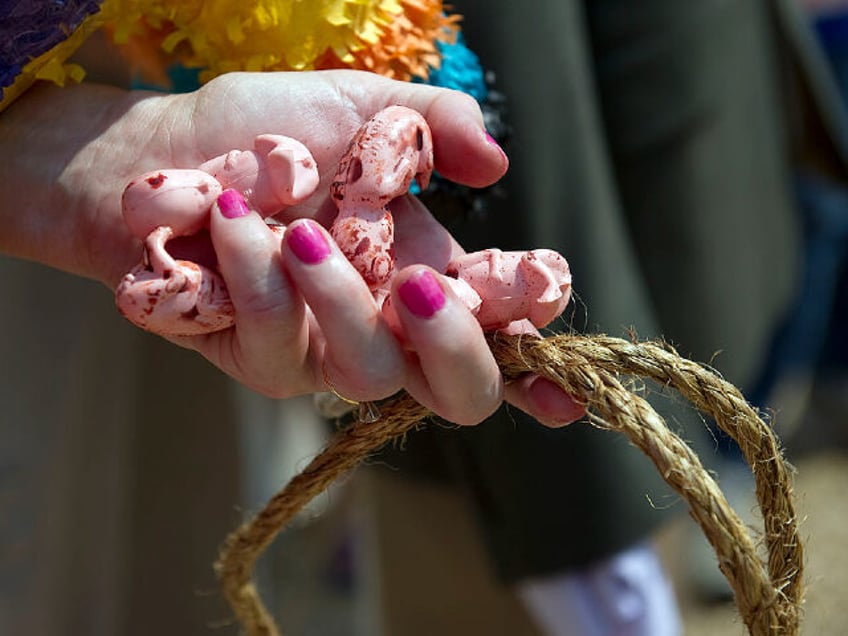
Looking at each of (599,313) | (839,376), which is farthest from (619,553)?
(839,376)

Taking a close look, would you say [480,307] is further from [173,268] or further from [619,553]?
[619,553]

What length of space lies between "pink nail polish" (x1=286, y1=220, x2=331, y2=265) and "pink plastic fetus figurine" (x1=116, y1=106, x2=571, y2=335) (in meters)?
0.05

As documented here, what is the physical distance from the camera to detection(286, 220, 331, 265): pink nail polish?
458mm

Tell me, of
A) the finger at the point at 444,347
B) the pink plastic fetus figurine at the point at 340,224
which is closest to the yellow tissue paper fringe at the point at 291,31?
the pink plastic fetus figurine at the point at 340,224

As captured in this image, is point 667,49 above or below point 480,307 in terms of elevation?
below

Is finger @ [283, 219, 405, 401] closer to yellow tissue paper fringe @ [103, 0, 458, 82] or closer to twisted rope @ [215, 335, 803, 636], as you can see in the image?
twisted rope @ [215, 335, 803, 636]

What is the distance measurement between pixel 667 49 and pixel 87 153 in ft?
2.22

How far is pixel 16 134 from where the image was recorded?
593 millimetres

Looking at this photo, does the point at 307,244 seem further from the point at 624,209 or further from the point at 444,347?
the point at 624,209

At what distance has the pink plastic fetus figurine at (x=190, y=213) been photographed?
0.47m

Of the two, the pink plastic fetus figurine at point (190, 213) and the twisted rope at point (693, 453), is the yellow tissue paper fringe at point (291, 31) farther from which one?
the twisted rope at point (693, 453)

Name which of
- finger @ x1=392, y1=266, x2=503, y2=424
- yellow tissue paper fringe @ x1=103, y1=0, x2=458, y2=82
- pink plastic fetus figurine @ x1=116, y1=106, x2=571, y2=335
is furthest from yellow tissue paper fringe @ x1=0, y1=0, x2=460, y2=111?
finger @ x1=392, y1=266, x2=503, y2=424

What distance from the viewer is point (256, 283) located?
472 millimetres

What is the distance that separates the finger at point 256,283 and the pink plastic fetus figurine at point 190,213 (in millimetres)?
15
